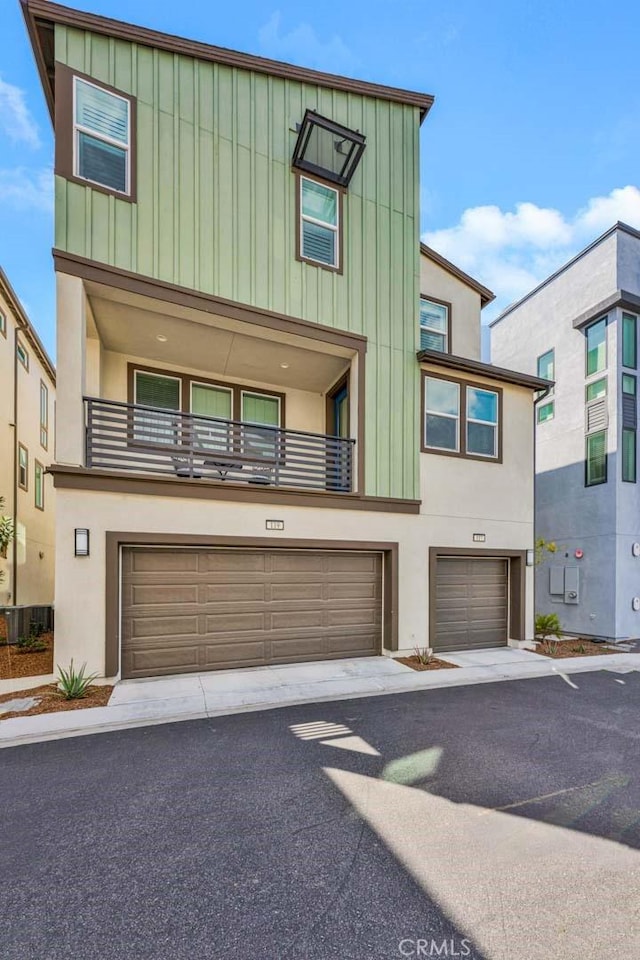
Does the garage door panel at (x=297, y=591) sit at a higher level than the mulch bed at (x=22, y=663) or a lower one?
higher

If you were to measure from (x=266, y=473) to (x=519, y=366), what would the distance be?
37.6 feet

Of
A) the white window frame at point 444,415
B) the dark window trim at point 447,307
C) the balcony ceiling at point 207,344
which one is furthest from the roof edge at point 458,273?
the balcony ceiling at point 207,344

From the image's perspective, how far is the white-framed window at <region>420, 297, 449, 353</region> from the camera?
11.2m

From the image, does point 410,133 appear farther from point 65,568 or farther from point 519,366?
point 65,568

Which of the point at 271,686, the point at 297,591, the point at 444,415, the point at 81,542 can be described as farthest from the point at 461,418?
the point at 81,542

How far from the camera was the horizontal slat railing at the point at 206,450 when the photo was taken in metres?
7.47

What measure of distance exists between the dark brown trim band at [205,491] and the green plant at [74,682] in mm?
2702

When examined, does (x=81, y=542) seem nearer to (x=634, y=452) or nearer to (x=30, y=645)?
(x=30, y=645)

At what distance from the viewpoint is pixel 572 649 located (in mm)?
10227

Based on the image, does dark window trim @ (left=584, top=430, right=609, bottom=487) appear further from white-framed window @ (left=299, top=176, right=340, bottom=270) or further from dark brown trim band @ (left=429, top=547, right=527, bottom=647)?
white-framed window @ (left=299, top=176, right=340, bottom=270)

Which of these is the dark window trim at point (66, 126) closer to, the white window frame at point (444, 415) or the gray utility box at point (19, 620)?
the white window frame at point (444, 415)

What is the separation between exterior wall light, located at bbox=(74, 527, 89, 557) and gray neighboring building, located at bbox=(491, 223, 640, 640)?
483 inches

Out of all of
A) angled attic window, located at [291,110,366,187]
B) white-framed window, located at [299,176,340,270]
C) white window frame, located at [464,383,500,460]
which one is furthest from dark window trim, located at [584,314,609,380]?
white-framed window, located at [299,176,340,270]

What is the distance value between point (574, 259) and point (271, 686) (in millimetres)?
14597
